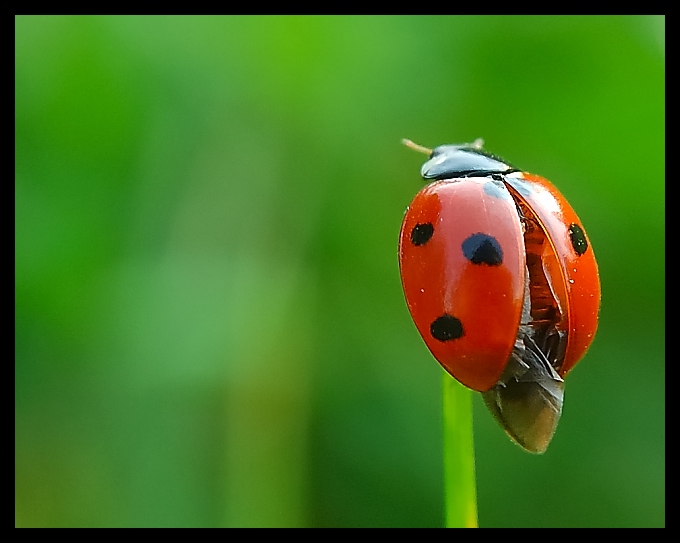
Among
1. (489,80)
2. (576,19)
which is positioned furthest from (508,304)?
(576,19)

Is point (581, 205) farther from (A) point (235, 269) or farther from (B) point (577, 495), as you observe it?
(A) point (235, 269)

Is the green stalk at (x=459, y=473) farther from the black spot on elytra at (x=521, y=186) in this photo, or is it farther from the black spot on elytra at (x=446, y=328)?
the black spot on elytra at (x=521, y=186)

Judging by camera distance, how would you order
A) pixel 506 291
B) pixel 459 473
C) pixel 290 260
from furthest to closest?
pixel 290 260 < pixel 506 291 < pixel 459 473

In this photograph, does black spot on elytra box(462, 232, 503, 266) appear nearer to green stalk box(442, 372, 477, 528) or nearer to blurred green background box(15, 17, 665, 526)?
green stalk box(442, 372, 477, 528)

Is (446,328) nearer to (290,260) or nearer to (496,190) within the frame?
(496,190)

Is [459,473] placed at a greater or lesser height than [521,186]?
lesser

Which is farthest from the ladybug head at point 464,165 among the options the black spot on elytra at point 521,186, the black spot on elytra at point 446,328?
the black spot on elytra at point 446,328

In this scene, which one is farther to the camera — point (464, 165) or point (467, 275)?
point (464, 165)

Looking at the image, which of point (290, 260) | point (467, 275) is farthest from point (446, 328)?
point (290, 260)
